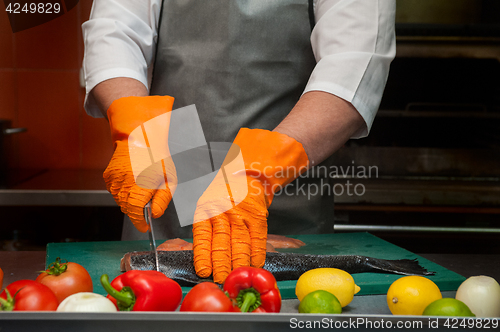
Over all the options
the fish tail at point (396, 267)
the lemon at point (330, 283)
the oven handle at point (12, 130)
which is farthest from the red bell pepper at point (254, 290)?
the oven handle at point (12, 130)

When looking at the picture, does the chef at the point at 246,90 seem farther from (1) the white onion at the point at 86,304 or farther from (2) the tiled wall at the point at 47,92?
(2) the tiled wall at the point at 47,92

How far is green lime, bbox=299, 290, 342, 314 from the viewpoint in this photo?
29.3 inches

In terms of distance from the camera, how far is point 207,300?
0.66 meters

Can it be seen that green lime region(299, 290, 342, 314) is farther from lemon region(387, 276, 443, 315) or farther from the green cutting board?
the green cutting board

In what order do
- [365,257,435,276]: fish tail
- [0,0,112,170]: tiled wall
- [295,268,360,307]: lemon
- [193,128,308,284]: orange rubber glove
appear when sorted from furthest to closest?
[0,0,112,170]: tiled wall
[365,257,435,276]: fish tail
[193,128,308,284]: orange rubber glove
[295,268,360,307]: lemon

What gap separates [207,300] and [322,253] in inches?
32.2

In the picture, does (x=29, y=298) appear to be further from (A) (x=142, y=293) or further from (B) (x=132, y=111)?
(B) (x=132, y=111)

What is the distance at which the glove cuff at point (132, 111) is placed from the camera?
3.99 feet

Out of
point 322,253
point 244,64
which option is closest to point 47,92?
point 244,64

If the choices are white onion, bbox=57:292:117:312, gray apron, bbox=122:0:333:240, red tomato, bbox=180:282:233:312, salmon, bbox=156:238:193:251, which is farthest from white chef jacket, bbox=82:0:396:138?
white onion, bbox=57:292:117:312

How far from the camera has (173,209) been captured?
1600 millimetres

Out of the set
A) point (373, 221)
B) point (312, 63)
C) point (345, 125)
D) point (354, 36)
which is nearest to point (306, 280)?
point (345, 125)

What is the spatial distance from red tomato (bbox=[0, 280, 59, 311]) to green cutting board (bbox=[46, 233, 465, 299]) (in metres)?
0.37

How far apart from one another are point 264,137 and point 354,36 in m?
0.46
